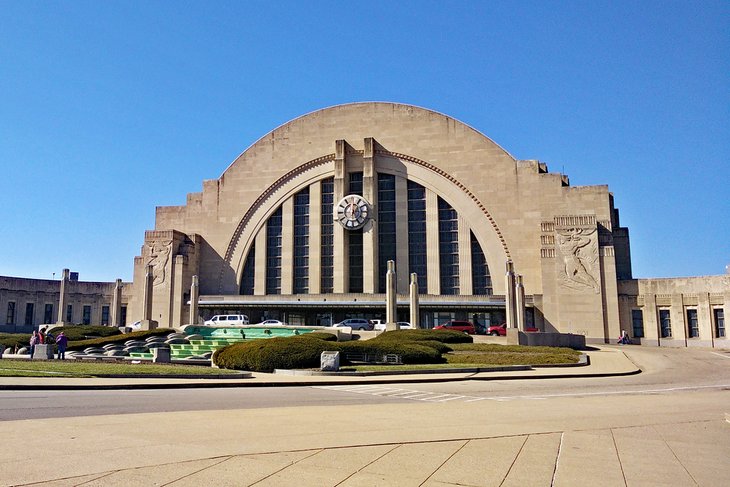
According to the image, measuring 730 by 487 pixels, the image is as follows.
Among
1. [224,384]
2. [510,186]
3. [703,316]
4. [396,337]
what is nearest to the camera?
[224,384]

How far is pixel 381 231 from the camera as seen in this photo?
59.4m

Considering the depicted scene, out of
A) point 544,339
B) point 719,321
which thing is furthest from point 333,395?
point 719,321

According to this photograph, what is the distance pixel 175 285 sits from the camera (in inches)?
2356

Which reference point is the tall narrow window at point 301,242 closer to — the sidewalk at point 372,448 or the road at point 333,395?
the road at point 333,395

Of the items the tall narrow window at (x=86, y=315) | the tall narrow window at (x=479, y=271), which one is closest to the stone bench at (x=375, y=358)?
the tall narrow window at (x=479, y=271)

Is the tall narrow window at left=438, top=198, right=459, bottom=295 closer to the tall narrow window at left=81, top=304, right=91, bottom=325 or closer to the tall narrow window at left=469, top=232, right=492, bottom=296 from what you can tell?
the tall narrow window at left=469, top=232, right=492, bottom=296

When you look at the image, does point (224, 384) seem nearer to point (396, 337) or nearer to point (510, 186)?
point (396, 337)

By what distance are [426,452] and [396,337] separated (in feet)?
91.7

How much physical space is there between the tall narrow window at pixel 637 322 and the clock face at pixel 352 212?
24821 mm

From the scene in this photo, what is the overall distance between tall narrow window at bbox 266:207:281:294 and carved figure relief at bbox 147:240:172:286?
386 inches

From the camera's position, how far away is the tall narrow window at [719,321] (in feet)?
151

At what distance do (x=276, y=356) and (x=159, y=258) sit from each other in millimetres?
40228

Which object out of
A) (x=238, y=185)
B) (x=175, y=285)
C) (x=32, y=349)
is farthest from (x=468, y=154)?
(x=32, y=349)

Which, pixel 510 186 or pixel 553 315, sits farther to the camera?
pixel 510 186
